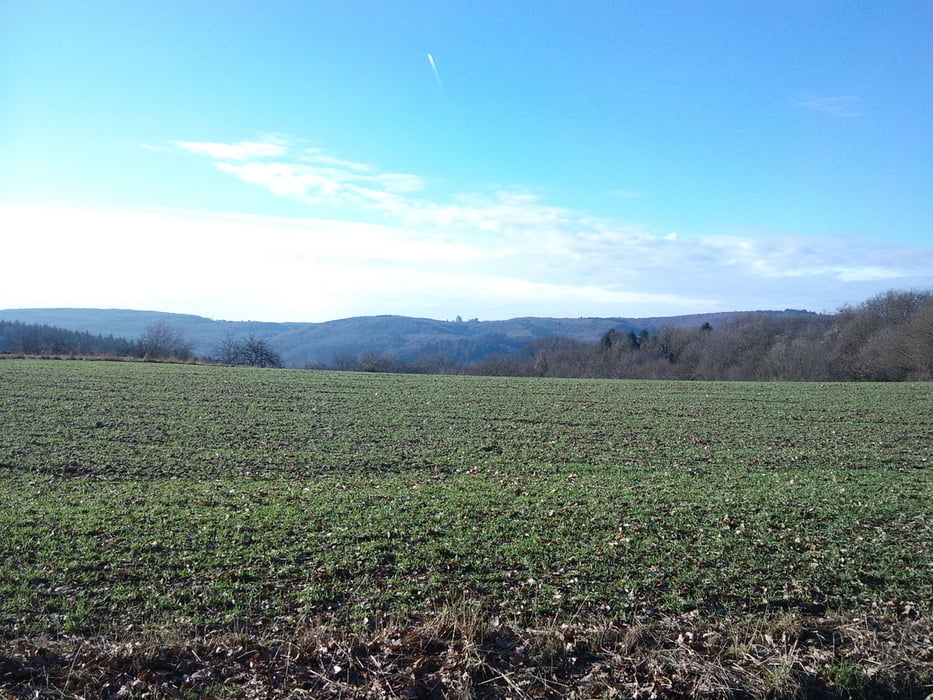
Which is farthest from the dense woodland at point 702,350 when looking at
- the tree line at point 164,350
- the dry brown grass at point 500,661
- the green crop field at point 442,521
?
the dry brown grass at point 500,661

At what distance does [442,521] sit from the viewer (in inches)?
392

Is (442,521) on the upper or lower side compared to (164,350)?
lower

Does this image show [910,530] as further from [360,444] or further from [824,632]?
[360,444]

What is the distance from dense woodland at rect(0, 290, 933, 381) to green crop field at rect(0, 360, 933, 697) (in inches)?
1863

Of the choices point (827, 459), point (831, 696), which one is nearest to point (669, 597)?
point (831, 696)

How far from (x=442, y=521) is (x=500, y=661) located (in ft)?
14.0

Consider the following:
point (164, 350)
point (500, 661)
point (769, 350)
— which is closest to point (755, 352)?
point (769, 350)

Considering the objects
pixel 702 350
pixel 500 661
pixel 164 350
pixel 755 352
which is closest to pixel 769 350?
pixel 755 352

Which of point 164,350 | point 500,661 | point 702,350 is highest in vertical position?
point 702,350

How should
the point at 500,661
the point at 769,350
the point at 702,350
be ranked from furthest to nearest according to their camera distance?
the point at 702,350
the point at 769,350
the point at 500,661

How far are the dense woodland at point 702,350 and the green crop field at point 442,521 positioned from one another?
1863 inches

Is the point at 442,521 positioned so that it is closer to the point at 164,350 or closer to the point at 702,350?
the point at 164,350

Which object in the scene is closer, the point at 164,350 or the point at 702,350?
the point at 164,350

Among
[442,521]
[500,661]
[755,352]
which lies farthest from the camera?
[755,352]
